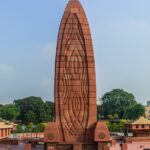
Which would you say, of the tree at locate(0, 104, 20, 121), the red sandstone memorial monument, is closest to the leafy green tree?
the tree at locate(0, 104, 20, 121)

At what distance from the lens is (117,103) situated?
233 ft

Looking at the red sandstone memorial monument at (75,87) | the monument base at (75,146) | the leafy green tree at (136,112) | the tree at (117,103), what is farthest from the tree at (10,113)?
the monument base at (75,146)

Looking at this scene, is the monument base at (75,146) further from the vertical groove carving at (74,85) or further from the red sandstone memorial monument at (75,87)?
the vertical groove carving at (74,85)

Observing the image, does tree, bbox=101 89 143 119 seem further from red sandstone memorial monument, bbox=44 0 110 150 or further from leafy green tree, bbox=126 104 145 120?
red sandstone memorial monument, bbox=44 0 110 150

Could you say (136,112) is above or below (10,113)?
below

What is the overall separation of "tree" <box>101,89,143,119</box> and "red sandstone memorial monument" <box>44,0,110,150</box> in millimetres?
48366

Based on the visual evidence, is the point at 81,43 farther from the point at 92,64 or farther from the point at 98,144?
the point at 98,144

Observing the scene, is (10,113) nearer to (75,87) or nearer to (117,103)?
(117,103)

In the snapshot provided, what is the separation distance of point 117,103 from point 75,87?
180ft

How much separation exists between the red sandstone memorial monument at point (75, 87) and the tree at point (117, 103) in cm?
4837

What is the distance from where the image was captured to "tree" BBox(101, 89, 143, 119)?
2706 inches

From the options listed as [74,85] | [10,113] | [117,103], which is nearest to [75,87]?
[74,85]

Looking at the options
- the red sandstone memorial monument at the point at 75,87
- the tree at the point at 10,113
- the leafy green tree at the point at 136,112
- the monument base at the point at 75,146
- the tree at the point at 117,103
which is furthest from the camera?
the tree at the point at 117,103

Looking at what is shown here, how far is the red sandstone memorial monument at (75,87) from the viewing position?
16766 mm
